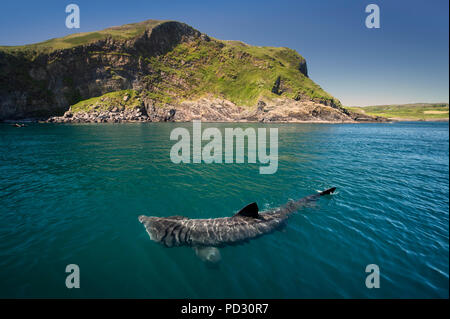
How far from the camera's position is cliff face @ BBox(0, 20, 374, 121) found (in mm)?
117562

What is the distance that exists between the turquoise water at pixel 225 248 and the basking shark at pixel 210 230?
38cm

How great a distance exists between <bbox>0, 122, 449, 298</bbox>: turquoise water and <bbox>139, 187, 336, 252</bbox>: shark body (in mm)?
389

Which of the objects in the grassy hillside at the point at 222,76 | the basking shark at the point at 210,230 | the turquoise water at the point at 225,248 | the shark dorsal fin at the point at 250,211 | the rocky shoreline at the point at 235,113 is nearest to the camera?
the turquoise water at the point at 225,248

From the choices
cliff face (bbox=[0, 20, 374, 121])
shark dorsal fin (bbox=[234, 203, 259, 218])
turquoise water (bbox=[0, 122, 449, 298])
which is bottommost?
turquoise water (bbox=[0, 122, 449, 298])

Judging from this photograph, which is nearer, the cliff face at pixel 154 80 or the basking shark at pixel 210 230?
the basking shark at pixel 210 230

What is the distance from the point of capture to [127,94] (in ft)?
436

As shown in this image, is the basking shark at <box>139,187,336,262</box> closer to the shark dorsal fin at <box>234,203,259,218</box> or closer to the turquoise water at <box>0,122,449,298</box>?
the shark dorsal fin at <box>234,203,259,218</box>

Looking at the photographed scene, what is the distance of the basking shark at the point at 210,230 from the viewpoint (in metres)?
7.79

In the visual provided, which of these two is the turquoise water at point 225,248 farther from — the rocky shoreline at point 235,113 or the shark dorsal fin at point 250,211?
the rocky shoreline at point 235,113

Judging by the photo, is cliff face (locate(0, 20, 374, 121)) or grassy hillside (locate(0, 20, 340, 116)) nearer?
cliff face (locate(0, 20, 374, 121))

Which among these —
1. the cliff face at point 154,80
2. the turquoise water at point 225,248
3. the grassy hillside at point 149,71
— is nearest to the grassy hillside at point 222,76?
the grassy hillside at point 149,71

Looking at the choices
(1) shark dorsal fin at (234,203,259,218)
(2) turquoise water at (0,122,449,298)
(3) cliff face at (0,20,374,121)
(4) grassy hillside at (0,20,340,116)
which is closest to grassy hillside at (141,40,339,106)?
(4) grassy hillside at (0,20,340,116)
